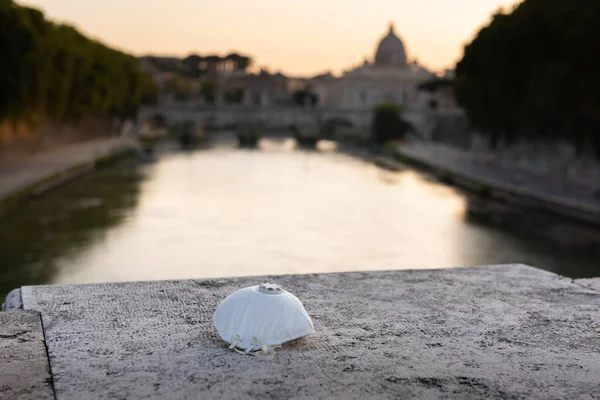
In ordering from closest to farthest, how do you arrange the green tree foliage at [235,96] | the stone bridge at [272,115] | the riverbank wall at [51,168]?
the riverbank wall at [51,168] → the stone bridge at [272,115] → the green tree foliage at [235,96]

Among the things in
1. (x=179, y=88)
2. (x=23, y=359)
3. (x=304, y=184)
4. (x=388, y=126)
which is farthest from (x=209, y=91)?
(x=23, y=359)

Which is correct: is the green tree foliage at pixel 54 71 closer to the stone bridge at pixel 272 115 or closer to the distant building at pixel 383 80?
the stone bridge at pixel 272 115

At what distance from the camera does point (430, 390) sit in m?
5.20

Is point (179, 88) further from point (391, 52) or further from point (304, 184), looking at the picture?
point (304, 184)

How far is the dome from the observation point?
10706 cm

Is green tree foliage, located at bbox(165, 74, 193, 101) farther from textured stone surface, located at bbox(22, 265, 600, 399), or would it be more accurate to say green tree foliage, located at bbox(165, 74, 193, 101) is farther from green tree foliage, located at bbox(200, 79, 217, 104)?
textured stone surface, located at bbox(22, 265, 600, 399)

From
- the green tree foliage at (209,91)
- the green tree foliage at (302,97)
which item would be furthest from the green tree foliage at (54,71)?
the green tree foliage at (302,97)

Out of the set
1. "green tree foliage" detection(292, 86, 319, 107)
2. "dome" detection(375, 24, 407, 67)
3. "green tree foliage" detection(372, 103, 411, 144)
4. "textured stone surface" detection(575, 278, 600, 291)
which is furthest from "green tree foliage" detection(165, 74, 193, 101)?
"textured stone surface" detection(575, 278, 600, 291)

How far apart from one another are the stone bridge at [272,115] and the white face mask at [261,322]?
63070 millimetres

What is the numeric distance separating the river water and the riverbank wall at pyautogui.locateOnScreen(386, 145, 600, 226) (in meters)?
0.45

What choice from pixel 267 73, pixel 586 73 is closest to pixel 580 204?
pixel 586 73

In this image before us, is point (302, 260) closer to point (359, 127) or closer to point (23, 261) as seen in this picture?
point (23, 261)

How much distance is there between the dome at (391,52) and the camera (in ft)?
351

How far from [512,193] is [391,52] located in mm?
83077
